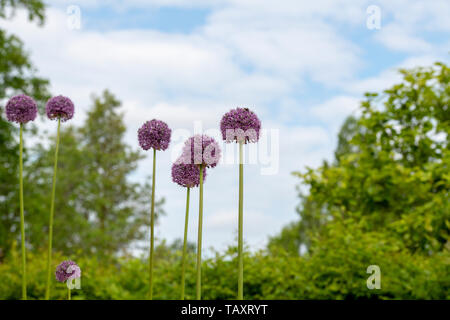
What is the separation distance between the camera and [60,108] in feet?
9.74

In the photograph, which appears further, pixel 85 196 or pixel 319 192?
pixel 85 196

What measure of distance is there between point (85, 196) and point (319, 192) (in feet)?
52.5

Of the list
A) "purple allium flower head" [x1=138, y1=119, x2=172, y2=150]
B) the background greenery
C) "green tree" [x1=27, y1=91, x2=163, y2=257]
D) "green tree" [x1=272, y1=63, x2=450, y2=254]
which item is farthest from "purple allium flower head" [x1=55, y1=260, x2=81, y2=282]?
"green tree" [x1=27, y1=91, x2=163, y2=257]

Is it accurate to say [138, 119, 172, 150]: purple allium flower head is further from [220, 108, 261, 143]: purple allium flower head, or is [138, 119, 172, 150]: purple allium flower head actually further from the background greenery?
the background greenery

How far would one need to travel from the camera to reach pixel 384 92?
7.92 metres

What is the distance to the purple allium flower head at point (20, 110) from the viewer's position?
9.69ft

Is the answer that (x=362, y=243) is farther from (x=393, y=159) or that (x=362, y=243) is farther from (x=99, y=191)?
(x=99, y=191)

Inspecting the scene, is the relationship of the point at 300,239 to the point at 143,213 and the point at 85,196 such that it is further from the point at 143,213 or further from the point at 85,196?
the point at 85,196

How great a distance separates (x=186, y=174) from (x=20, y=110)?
1.37 m

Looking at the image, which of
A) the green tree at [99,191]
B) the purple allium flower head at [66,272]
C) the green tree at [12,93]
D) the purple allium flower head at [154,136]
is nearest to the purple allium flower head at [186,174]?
the purple allium flower head at [154,136]

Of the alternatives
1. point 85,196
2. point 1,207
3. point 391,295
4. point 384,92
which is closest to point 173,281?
point 391,295

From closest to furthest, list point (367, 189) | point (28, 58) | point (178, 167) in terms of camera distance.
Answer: point (178, 167) < point (367, 189) < point (28, 58)

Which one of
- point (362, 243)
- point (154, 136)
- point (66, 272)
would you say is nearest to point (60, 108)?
point (154, 136)
